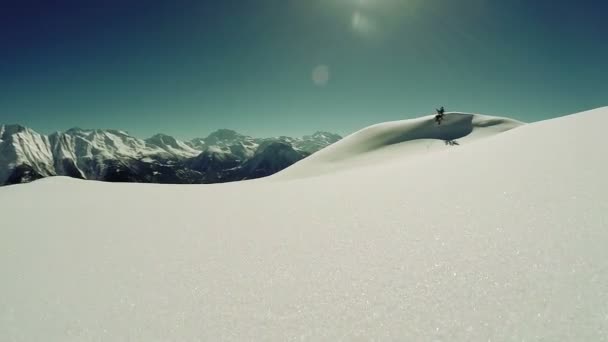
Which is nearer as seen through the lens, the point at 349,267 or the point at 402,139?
the point at 349,267

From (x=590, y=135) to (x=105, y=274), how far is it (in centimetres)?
1086

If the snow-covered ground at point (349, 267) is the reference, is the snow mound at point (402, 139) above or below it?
above

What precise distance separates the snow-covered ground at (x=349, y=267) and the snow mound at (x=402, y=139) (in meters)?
33.1

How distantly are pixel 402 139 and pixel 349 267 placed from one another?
51.3m

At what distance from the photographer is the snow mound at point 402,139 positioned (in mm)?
42281

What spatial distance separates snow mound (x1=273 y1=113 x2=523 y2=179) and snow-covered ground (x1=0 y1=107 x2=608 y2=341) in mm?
33101

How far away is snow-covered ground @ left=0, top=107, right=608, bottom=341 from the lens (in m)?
2.18

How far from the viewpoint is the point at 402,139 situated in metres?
50.4

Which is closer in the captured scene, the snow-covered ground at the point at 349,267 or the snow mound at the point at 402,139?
the snow-covered ground at the point at 349,267

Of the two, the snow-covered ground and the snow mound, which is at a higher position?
the snow mound

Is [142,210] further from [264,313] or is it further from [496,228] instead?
[496,228]

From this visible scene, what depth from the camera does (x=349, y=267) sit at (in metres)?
→ 3.09

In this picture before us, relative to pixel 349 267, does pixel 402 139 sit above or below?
above

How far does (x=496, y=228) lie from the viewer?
336cm
